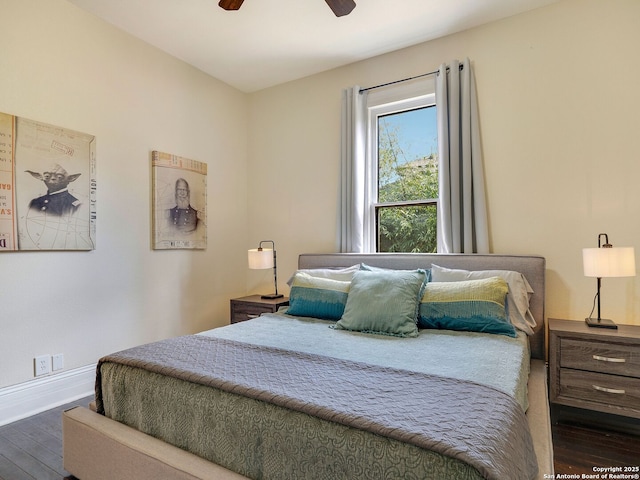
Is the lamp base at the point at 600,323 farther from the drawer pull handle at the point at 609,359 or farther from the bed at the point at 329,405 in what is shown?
the bed at the point at 329,405

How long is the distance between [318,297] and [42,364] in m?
1.92

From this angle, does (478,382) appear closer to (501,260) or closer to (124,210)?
(501,260)

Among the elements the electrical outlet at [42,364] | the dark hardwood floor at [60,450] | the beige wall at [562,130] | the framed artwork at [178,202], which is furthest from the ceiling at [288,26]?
the dark hardwood floor at [60,450]

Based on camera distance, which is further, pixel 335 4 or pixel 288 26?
pixel 288 26

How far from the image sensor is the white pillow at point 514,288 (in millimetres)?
2290

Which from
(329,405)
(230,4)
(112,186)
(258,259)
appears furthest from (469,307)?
(112,186)

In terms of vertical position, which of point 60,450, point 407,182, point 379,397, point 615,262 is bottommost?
point 60,450

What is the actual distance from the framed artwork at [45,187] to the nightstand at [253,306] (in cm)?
131

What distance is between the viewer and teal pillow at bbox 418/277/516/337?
2080mm

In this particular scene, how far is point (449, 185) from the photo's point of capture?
9.53 feet

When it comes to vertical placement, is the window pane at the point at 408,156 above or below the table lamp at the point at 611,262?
above

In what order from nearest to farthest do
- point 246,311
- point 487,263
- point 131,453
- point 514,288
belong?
point 131,453, point 514,288, point 487,263, point 246,311

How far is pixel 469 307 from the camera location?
2.13 meters

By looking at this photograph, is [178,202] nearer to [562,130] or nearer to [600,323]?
[562,130]
